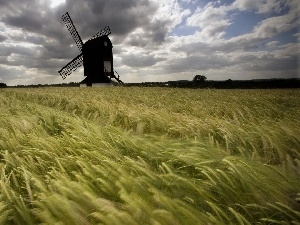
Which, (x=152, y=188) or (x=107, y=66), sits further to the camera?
(x=107, y=66)

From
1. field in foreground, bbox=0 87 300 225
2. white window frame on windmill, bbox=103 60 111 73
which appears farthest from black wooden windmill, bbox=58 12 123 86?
field in foreground, bbox=0 87 300 225

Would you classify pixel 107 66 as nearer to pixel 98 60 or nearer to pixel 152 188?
pixel 98 60

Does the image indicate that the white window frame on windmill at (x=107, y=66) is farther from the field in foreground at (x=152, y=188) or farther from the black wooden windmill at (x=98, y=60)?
the field in foreground at (x=152, y=188)

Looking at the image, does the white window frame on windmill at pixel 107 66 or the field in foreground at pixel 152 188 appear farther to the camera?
the white window frame on windmill at pixel 107 66

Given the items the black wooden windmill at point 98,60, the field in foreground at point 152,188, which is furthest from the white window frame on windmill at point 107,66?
the field in foreground at point 152,188

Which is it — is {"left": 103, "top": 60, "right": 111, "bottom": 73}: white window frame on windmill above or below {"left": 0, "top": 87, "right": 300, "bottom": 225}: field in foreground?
above

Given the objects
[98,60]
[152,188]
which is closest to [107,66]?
[98,60]

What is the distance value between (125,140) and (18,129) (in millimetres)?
1953

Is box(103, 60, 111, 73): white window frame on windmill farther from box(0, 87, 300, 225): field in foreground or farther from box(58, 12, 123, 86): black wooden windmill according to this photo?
box(0, 87, 300, 225): field in foreground

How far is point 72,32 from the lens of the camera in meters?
41.7

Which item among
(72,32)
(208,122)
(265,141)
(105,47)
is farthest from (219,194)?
(72,32)

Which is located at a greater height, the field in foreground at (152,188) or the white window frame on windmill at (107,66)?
the white window frame on windmill at (107,66)

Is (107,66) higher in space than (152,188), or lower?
higher

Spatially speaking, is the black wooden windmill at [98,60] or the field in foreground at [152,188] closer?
the field in foreground at [152,188]
